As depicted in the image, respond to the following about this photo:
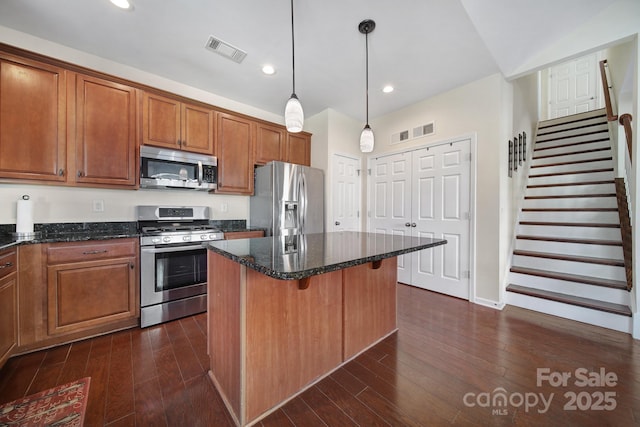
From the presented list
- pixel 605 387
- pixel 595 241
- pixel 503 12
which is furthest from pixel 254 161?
pixel 595 241

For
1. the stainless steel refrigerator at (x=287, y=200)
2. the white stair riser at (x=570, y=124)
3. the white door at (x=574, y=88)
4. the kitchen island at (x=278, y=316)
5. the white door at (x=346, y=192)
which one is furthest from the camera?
the white door at (x=574, y=88)

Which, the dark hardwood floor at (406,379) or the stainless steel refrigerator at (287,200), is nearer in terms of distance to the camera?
the dark hardwood floor at (406,379)

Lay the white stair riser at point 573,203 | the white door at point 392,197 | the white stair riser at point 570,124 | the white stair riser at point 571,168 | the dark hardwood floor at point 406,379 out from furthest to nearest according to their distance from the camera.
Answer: the white stair riser at point 570,124 → the white door at point 392,197 → the white stair riser at point 571,168 → the white stair riser at point 573,203 → the dark hardwood floor at point 406,379

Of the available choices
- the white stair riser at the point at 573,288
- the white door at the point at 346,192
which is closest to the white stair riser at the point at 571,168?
the white stair riser at the point at 573,288

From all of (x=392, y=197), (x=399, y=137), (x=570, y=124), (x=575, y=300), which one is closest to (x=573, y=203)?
(x=575, y=300)

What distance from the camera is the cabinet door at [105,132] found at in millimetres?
2229

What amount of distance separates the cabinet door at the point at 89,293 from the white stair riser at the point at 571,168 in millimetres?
6007

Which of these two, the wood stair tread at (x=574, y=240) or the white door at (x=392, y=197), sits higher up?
the white door at (x=392, y=197)

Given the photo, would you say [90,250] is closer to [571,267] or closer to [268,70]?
[268,70]

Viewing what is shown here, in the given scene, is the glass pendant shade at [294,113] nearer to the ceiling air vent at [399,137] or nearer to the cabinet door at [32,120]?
the cabinet door at [32,120]

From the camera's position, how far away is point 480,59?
2.55m

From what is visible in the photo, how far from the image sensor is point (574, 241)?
113 inches

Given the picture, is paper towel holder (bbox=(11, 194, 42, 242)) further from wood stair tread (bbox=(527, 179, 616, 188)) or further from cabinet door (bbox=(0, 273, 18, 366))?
wood stair tread (bbox=(527, 179, 616, 188))

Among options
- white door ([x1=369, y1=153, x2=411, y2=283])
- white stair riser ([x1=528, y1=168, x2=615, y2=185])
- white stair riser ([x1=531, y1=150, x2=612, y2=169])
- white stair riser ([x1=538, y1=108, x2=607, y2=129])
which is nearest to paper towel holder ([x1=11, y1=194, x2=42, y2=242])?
white door ([x1=369, y1=153, x2=411, y2=283])
